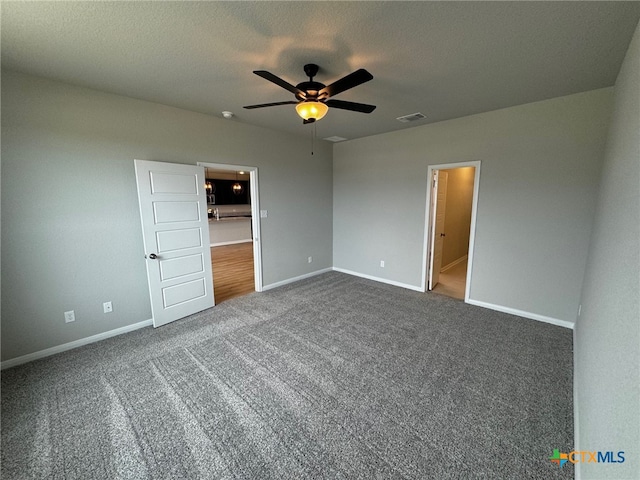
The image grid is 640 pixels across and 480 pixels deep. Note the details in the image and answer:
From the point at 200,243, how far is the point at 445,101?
365 cm

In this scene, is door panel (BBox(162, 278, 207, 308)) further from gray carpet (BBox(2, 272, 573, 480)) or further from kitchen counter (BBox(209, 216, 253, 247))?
kitchen counter (BBox(209, 216, 253, 247))

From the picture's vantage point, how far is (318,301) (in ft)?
13.1

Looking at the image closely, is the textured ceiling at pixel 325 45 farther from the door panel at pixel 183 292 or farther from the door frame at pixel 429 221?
the door panel at pixel 183 292

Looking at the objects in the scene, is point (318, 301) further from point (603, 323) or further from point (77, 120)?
point (77, 120)

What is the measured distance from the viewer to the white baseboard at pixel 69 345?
2443mm

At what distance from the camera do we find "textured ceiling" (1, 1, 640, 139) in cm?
159

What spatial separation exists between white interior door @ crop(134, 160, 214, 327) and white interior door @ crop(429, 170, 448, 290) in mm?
3597

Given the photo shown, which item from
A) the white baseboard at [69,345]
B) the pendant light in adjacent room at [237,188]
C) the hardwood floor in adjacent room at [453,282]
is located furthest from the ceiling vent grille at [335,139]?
the pendant light in adjacent room at [237,188]

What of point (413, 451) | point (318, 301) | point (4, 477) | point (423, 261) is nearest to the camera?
point (4, 477)

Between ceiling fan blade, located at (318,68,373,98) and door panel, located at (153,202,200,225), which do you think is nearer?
ceiling fan blade, located at (318,68,373,98)


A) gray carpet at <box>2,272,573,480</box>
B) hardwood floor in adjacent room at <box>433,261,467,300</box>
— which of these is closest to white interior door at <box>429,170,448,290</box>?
hardwood floor in adjacent room at <box>433,261,467,300</box>

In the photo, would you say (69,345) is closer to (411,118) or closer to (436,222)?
(411,118)

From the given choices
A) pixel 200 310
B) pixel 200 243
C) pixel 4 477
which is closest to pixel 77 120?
pixel 200 243

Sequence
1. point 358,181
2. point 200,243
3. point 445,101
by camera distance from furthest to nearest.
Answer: point 358,181 → point 200,243 → point 445,101
